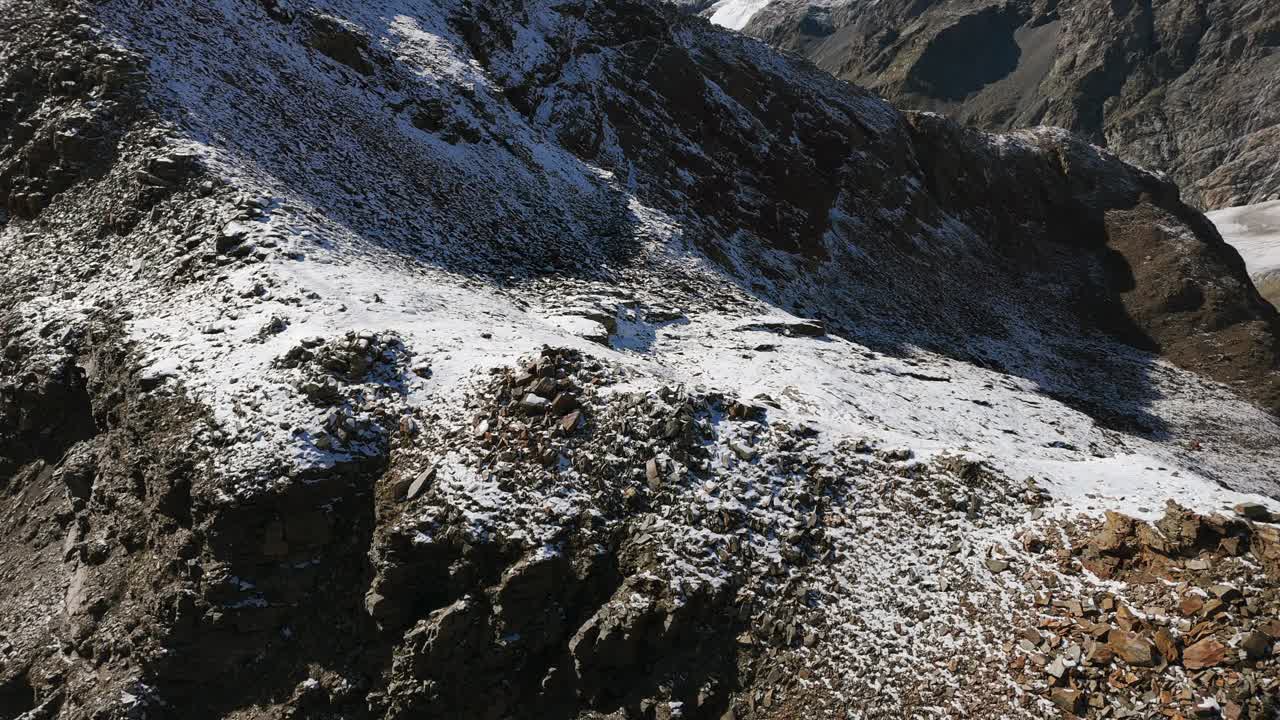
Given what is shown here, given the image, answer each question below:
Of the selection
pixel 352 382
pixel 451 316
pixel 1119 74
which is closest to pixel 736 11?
pixel 1119 74

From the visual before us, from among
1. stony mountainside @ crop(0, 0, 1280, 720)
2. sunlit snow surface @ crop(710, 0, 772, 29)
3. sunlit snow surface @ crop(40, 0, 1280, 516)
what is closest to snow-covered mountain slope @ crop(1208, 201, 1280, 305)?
sunlit snow surface @ crop(40, 0, 1280, 516)

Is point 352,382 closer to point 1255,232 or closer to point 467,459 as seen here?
point 467,459

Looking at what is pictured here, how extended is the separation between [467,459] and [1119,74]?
435ft

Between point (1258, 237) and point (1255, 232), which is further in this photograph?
point (1255, 232)

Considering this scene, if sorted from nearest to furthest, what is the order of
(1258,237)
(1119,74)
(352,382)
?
(352,382)
(1258,237)
(1119,74)

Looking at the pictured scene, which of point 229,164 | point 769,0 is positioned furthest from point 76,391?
point 769,0

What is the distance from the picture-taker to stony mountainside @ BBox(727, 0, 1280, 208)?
8950 cm

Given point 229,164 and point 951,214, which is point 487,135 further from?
point 951,214

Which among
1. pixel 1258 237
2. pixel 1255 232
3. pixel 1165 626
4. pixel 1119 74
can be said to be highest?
pixel 1119 74

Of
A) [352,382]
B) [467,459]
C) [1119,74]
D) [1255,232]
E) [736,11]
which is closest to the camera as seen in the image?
[467,459]

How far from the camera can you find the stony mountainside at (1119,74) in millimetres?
89500

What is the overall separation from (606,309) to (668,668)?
11551mm

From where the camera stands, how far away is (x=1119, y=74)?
107m

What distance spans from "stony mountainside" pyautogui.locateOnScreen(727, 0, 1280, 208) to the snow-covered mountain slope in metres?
9.07
